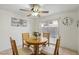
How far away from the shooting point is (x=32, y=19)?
1.39 m

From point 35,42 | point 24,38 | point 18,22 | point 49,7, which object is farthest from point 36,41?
point 49,7

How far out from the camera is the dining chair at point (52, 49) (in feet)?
4.49

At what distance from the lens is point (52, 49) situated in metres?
1.40

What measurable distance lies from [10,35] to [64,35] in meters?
0.73

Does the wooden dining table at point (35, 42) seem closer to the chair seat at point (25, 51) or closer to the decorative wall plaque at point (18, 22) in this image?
the chair seat at point (25, 51)

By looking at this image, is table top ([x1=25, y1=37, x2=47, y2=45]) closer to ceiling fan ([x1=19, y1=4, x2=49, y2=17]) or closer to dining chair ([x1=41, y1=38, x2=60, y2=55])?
dining chair ([x1=41, y1=38, x2=60, y2=55])

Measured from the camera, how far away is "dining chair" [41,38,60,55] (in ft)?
4.49

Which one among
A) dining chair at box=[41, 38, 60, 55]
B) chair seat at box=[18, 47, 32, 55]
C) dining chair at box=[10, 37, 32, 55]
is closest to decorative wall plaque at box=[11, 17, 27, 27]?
dining chair at box=[10, 37, 32, 55]

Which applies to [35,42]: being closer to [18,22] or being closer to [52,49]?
[52,49]
